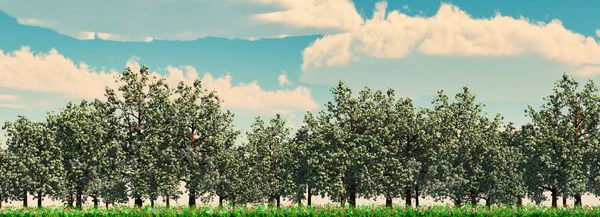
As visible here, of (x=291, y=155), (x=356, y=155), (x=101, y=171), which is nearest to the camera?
(x=356, y=155)

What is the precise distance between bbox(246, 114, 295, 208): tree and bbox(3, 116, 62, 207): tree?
54.1ft

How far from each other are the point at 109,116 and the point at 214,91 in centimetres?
837

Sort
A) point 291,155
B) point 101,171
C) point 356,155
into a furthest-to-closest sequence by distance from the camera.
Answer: point 291,155 → point 101,171 → point 356,155

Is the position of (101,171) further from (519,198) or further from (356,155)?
(519,198)

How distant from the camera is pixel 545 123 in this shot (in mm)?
46625

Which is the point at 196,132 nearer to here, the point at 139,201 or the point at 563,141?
the point at 139,201

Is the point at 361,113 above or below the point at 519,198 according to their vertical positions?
above

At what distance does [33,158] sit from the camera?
50000 millimetres

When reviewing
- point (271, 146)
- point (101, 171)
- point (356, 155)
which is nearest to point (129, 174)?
point (101, 171)

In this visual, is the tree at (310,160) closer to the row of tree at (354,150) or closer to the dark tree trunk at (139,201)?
the row of tree at (354,150)

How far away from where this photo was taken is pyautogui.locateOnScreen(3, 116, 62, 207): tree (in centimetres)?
4928

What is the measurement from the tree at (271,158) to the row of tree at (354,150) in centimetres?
191

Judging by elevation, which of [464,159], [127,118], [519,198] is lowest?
[519,198]

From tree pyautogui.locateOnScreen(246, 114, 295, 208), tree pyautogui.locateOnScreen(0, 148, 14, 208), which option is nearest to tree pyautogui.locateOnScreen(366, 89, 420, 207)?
tree pyautogui.locateOnScreen(246, 114, 295, 208)
